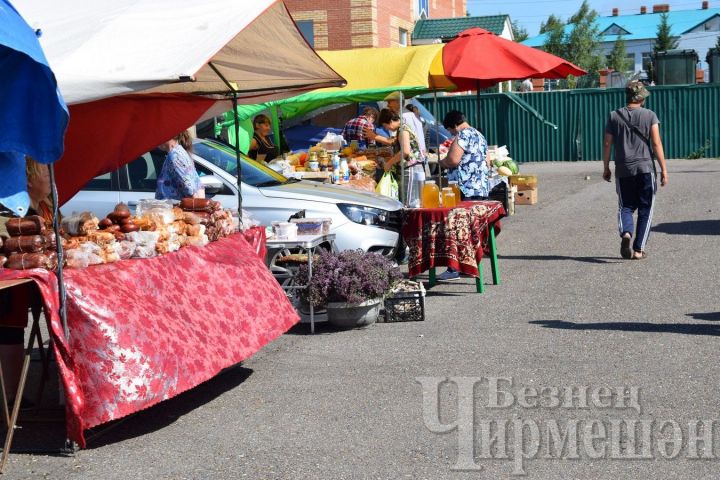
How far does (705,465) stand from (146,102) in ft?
16.7

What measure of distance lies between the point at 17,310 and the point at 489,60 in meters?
8.11

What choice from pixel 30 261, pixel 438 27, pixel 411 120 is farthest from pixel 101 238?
pixel 438 27

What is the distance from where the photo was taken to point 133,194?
36.7ft

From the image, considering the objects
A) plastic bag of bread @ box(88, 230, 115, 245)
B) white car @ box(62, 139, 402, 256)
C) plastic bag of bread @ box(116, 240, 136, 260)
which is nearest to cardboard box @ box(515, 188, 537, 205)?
white car @ box(62, 139, 402, 256)

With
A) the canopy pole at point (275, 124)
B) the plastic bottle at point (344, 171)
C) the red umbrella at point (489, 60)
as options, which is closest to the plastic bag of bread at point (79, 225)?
the red umbrella at point (489, 60)

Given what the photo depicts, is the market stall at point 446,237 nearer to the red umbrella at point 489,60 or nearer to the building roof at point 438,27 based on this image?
the red umbrella at point 489,60

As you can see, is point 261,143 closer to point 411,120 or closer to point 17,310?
point 411,120

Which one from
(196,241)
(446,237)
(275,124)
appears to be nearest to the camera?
(196,241)

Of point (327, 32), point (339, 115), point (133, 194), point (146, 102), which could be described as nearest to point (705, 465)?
point (146, 102)

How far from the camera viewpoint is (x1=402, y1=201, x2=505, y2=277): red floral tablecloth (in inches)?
400

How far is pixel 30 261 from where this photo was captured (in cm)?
591

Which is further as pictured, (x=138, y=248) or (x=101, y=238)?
(x=138, y=248)

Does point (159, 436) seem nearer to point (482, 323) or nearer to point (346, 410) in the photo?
point (346, 410)

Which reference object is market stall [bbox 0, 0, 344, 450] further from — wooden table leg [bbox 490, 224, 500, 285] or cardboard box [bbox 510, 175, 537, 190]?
cardboard box [bbox 510, 175, 537, 190]
